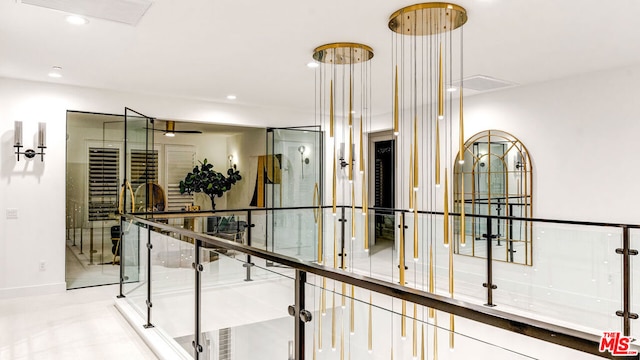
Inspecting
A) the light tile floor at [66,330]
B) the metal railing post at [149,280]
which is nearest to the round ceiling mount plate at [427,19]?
the metal railing post at [149,280]

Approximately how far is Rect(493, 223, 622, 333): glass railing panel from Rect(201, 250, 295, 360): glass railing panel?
2944 mm

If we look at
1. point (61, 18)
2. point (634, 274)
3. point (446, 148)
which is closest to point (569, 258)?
point (634, 274)

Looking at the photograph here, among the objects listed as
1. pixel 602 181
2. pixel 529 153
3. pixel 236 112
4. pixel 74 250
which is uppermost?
pixel 236 112

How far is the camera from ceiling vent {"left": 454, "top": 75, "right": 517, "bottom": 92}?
4834 mm

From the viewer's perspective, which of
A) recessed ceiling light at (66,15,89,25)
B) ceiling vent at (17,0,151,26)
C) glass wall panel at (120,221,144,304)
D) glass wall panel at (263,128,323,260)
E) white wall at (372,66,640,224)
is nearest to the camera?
ceiling vent at (17,0,151,26)

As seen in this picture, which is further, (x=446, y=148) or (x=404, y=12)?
(x=446, y=148)

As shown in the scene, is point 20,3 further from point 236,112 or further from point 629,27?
point 629,27

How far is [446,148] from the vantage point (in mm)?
6113

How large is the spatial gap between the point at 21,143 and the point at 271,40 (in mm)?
3371

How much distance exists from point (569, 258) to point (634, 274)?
1.83 ft

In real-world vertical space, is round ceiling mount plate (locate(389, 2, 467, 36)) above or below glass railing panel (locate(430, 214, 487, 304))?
above

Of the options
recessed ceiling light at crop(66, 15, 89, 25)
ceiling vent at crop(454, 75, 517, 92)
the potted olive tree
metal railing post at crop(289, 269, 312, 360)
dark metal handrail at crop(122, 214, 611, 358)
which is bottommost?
metal railing post at crop(289, 269, 312, 360)

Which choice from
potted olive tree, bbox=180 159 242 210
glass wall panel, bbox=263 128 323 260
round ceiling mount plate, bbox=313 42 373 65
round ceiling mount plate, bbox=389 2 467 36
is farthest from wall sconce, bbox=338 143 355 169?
round ceiling mount plate, bbox=389 2 467 36

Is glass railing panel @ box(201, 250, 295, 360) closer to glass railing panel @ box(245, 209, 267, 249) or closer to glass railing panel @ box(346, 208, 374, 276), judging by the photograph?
glass railing panel @ box(245, 209, 267, 249)
